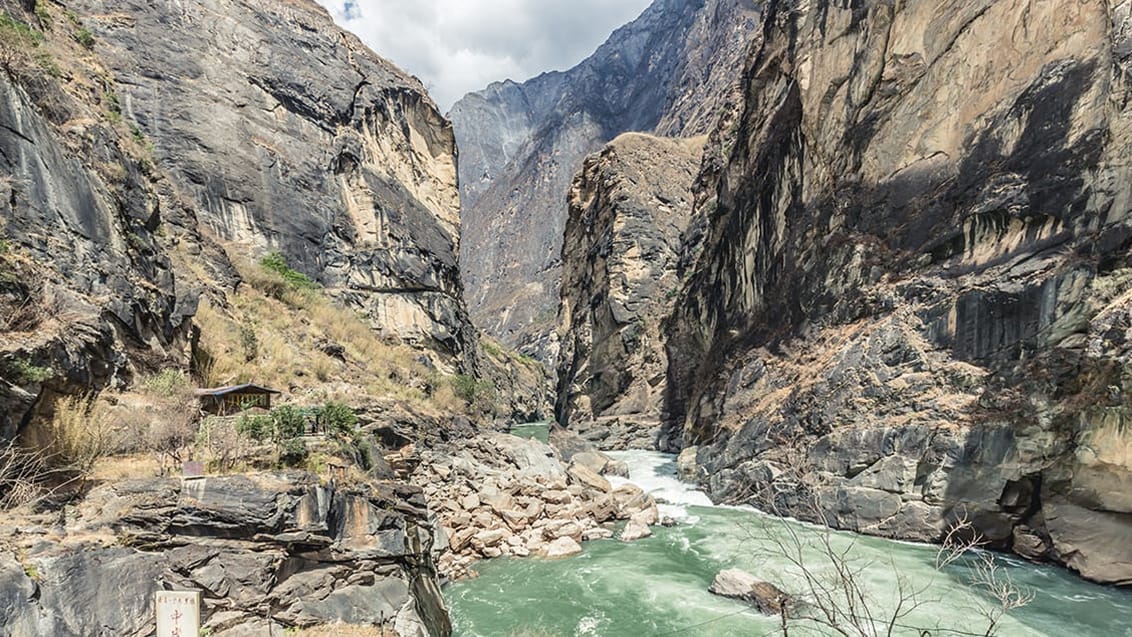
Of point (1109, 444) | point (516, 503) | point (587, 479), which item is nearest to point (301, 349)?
point (516, 503)

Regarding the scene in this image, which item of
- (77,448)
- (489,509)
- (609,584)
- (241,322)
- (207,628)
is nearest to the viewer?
(207,628)

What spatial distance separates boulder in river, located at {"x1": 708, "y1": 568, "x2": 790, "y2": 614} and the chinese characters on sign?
8936mm

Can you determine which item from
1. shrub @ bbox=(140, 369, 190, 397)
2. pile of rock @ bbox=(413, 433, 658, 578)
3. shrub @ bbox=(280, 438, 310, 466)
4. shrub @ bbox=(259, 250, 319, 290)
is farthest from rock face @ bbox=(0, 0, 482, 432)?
pile of rock @ bbox=(413, 433, 658, 578)

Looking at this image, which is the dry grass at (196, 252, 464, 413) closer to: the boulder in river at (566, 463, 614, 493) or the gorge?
the gorge

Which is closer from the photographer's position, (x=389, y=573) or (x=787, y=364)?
(x=389, y=573)

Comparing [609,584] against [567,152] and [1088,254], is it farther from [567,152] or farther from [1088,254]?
[567,152]

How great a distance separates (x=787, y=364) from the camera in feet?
64.4

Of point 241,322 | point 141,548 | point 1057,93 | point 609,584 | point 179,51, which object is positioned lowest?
point 609,584

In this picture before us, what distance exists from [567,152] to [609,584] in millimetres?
147857

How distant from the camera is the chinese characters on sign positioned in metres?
4.37

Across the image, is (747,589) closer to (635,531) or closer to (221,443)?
(635,531)

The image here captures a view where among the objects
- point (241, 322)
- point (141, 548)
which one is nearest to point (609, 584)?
point (141, 548)

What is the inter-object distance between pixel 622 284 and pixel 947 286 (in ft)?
93.5

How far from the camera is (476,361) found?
1324 inches
